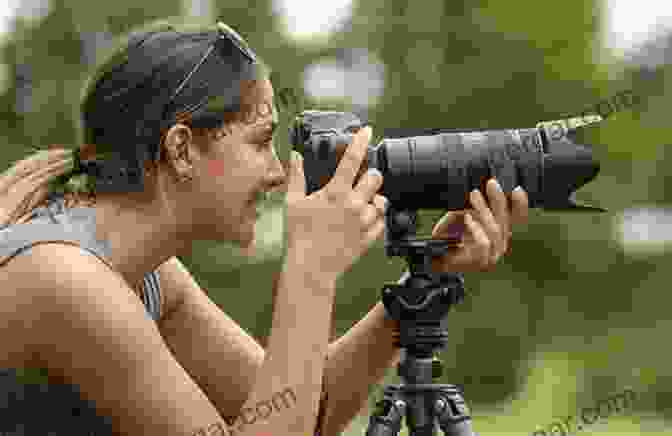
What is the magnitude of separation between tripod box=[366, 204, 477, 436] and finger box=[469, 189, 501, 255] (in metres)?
0.09

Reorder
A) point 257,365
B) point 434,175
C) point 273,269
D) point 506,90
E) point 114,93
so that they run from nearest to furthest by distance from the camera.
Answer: point 114,93, point 434,175, point 257,365, point 273,269, point 506,90

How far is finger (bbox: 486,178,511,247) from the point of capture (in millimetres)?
1715

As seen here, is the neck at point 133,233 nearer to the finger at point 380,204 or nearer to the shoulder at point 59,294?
the shoulder at point 59,294

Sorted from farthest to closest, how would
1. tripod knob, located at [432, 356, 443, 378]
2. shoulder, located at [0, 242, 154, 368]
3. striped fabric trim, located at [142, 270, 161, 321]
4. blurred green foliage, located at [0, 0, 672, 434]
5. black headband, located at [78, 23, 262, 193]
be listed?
1. blurred green foliage, located at [0, 0, 672, 434]
2. striped fabric trim, located at [142, 270, 161, 321]
3. tripod knob, located at [432, 356, 443, 378]
4. black headband, located at [78, 23, 262, 193]
5. shoulder, located at [0, 242, 154, 368]

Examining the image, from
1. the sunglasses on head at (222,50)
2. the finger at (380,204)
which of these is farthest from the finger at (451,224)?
the sunglasses on head at (222,50)

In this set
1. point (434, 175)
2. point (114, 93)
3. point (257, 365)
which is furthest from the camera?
point (257, 365)

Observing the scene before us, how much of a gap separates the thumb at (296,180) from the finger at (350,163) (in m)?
0.04

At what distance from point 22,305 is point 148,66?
37cm

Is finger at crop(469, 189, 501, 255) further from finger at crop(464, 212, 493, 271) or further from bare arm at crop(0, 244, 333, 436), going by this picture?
bare arm at crop(0, 244, 333, 436)

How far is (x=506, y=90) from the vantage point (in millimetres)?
8008

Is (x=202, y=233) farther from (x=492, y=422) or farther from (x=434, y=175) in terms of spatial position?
(x=492, y=422)

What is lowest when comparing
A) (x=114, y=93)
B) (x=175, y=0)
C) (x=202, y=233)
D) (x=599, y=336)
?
(x=599, y=336)

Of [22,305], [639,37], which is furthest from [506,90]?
[22,305]

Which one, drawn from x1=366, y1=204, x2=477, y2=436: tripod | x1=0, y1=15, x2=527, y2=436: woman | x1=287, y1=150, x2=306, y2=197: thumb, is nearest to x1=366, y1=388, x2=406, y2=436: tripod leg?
x1=366, y1=204, x2=477, y2=436: tripod
